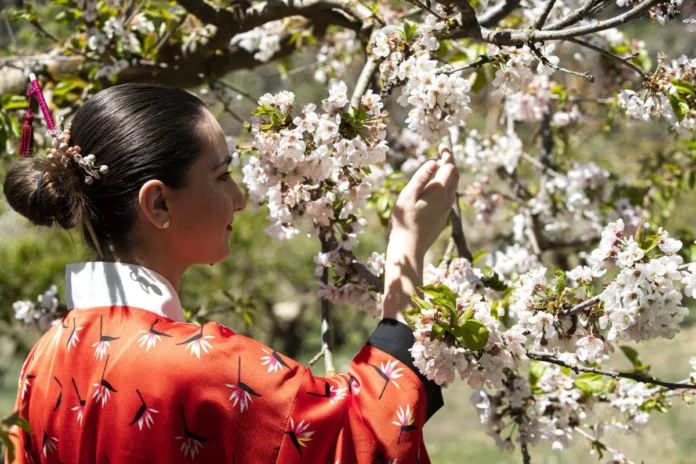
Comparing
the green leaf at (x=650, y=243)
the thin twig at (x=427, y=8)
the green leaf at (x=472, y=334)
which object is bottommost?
the green leaf at (x=472, y=334)

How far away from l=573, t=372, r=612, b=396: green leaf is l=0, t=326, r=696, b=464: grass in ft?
8.06

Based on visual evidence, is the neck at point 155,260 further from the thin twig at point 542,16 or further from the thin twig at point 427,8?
the thin twig at point 542,16

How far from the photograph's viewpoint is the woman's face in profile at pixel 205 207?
1.48 m

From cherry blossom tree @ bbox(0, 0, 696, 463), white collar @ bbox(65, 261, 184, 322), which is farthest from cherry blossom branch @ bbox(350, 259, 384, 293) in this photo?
white collar @ bbox(65, 261, 184, 322)

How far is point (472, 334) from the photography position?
1239 mm

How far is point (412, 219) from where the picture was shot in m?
1.50

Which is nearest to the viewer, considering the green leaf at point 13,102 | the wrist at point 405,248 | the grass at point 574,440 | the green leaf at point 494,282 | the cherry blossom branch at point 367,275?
the wrist at point 405,248

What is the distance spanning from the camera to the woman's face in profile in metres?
1.48

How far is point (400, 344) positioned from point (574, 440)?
453 cm

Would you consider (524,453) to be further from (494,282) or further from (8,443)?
(8,443)

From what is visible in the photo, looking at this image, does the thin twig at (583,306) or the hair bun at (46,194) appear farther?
the hair bun at (46,194)

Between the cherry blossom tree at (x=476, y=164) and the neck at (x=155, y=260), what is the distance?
0.88ft

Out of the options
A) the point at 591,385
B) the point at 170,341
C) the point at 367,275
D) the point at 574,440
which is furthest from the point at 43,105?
the point at 574,440

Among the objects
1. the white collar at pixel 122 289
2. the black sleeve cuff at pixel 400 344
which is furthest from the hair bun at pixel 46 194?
the black sleeve cuff at pixel 400 344
